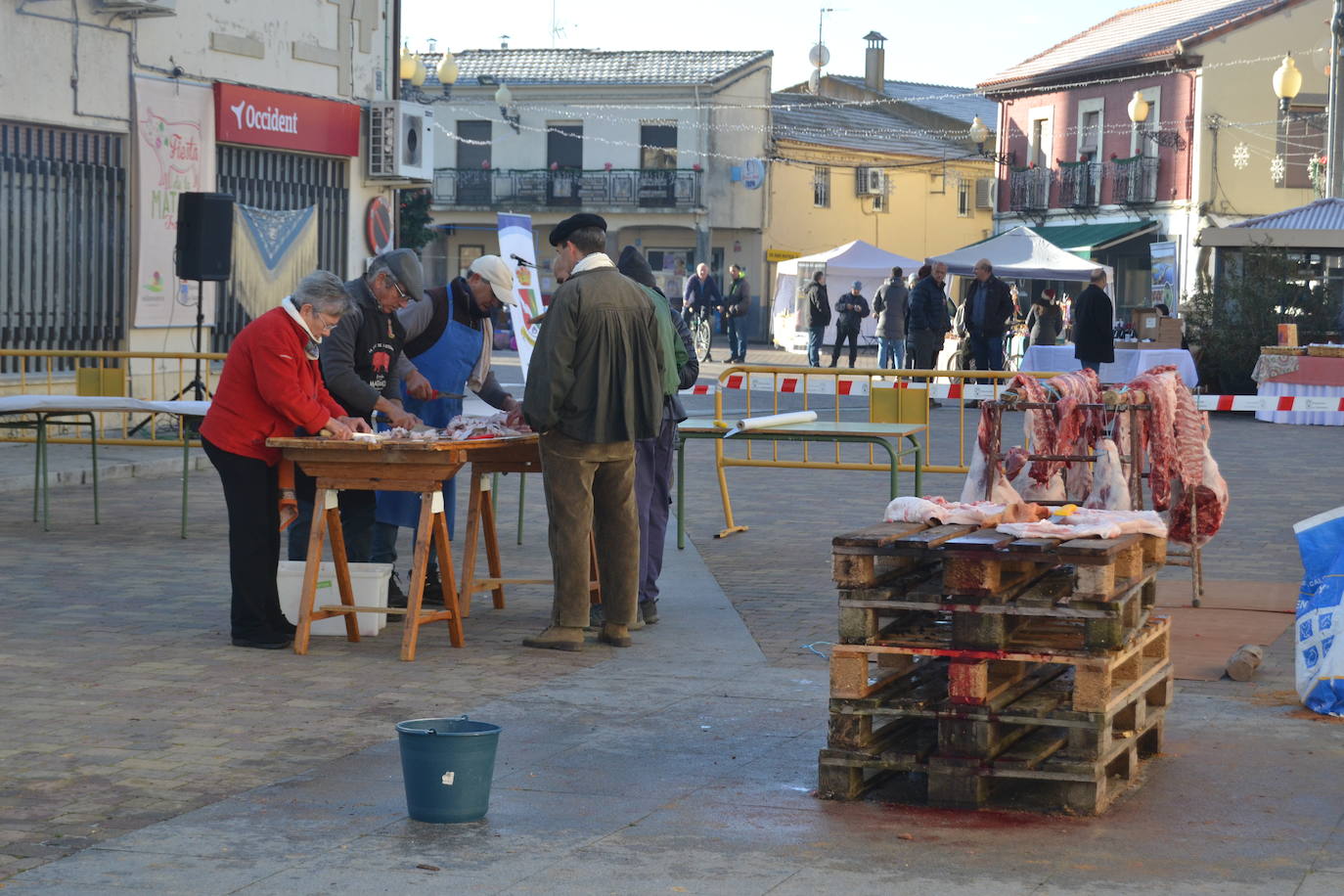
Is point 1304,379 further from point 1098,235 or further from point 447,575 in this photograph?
point 1098,235

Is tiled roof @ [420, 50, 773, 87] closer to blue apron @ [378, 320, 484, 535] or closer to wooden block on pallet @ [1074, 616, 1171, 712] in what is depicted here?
blue apron @ [378, 320, 484, 535]

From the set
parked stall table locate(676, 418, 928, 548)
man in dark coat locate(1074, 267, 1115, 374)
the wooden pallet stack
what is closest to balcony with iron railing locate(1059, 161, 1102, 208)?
man in dark coat locate(1074, 267, 1115, 374)

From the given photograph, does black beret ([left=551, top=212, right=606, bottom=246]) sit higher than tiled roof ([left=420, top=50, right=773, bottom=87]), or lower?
lower

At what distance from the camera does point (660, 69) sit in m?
56.0

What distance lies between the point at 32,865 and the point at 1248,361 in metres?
22.1

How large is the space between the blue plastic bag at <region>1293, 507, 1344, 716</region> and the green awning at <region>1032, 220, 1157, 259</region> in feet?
120

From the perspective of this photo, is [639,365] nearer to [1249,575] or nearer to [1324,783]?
[1324,783]

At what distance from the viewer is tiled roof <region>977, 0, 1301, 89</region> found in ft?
138

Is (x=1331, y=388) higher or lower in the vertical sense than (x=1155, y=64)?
lower

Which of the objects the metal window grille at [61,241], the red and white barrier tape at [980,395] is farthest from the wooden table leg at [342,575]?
the metal window grille at [61,241]

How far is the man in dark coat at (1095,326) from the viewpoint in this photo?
2283 centimetres

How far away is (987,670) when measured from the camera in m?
5.81

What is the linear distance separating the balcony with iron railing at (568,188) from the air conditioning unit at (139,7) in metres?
37.8

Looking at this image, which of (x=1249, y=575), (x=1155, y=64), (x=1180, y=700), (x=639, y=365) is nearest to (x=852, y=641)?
(x=1180, y=700)
